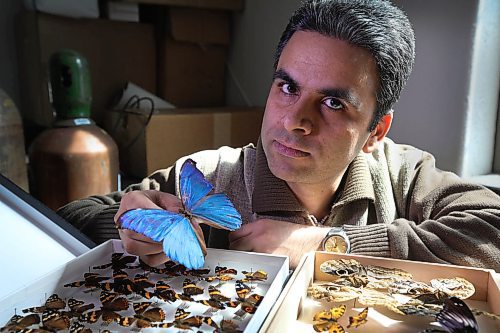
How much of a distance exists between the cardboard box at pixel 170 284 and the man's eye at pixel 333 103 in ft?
0.86

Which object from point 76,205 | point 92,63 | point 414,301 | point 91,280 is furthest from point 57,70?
point 414,301

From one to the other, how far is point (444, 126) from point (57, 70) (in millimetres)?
1112

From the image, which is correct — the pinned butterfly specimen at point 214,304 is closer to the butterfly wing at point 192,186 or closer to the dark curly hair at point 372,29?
the butterfly wing at point 192,186

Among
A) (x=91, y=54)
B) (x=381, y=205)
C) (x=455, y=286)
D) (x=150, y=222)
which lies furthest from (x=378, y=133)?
(x=91, y=54)

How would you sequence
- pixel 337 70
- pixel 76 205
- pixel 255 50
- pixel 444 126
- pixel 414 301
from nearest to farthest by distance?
pixel 414 301 < pixel 337 70 < pixel 76 205 < pixel 444 126 < pixel 255 50

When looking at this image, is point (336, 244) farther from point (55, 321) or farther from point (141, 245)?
point (55, 321)

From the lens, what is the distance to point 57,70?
4.37 ft

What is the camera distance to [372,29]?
0.64 meters

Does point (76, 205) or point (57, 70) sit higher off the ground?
point (57, 70)

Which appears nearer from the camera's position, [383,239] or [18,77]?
[383,239]

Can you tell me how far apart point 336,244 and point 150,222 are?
31 centimetres

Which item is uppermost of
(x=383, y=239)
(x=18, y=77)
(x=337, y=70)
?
(x=337, y=70)

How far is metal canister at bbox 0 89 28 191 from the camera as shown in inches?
48.3

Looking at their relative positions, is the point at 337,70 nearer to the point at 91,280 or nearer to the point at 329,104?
the point at 329,104
